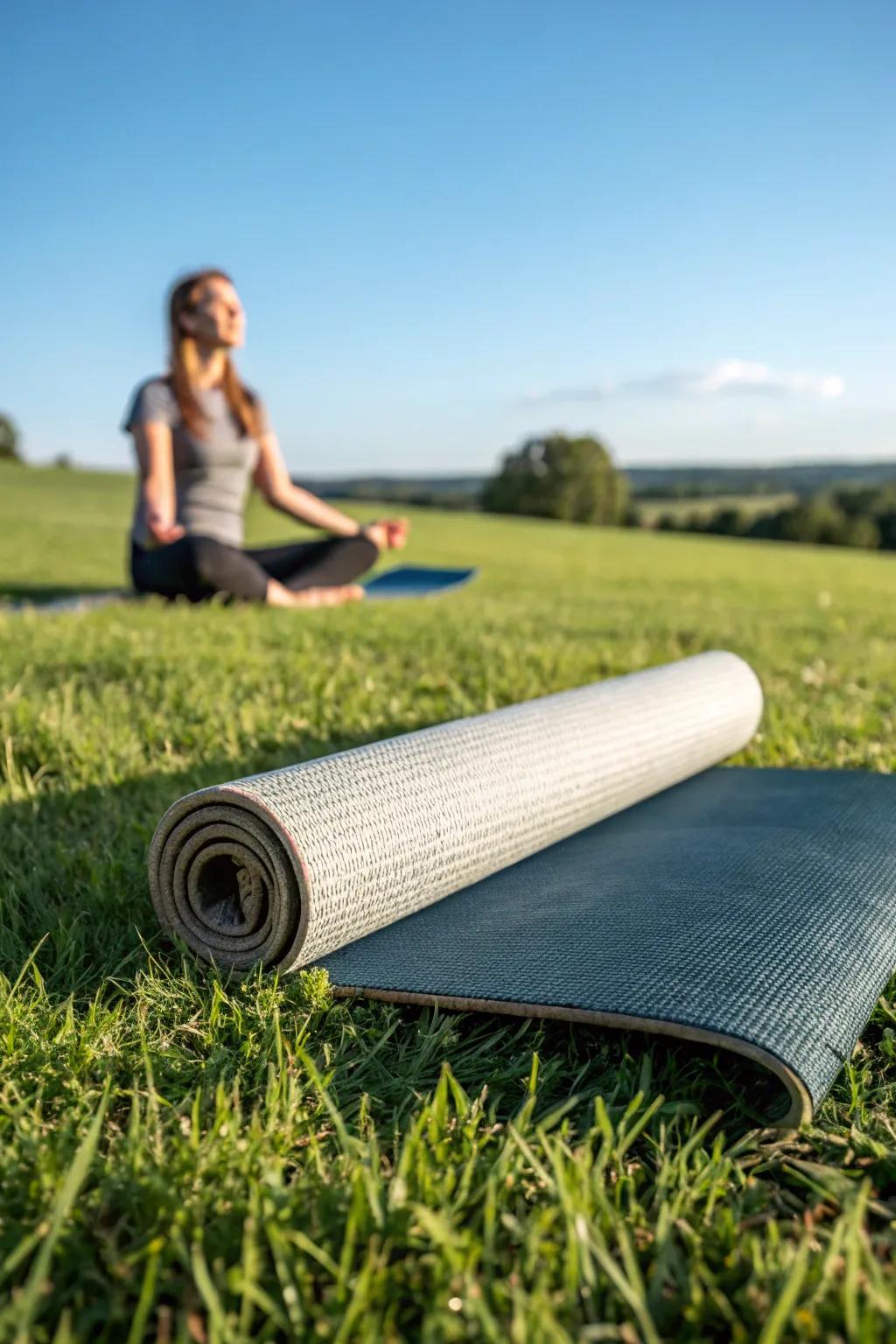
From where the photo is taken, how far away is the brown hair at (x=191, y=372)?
6125mm

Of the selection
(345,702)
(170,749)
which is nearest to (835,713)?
(345,702)

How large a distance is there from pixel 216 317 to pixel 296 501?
133 centimetres

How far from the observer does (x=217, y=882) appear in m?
1.98

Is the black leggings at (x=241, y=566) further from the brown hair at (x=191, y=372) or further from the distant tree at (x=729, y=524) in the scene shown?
the distant tree at (x=729, y=524)

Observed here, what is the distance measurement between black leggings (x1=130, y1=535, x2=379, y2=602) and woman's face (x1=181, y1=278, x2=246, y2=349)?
118cm

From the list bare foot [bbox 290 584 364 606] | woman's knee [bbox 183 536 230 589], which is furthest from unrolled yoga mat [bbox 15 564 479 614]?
woman's knee [bbox 183 536 230 589]

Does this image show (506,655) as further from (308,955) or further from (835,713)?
(308,955)

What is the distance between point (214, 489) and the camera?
6.75 metres

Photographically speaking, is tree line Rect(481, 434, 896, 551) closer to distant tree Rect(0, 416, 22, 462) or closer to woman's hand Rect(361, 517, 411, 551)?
distant tree Rect(0, 416, 22, 462)

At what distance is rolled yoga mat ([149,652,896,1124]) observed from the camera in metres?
1.59

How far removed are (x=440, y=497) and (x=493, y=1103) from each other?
184ft

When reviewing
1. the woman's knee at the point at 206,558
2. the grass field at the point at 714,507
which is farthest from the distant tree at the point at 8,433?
the woman's knee at the point at 206,558

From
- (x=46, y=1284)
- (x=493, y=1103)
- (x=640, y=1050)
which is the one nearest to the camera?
(x=46, y=1284)

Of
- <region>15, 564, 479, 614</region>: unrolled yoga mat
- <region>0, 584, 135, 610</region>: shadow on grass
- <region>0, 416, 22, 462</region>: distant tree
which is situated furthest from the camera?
<region>0, 416, 22, 462</region>: distant tree
